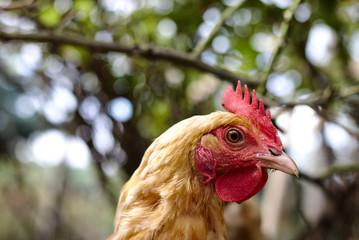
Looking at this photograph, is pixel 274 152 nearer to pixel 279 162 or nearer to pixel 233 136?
pixel 279 162

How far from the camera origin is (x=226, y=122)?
1.26 metres

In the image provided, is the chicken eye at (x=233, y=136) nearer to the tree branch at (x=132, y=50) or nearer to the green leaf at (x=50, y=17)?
the tree branch at (x=132, y=50)

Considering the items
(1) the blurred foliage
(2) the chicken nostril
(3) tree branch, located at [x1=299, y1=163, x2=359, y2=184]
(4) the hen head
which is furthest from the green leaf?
(3) tree branch, located at [x1=299, y1=163, x2=359, y2=184]

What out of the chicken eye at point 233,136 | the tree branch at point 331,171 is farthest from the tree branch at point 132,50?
the tree branch at point 331,171

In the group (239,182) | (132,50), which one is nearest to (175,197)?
(239,182)

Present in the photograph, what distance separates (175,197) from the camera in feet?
4.03

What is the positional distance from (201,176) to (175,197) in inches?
5.2

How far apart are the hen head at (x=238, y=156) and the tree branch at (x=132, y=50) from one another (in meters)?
0.61

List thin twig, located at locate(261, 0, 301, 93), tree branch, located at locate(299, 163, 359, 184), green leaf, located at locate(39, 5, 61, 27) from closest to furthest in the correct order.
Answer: thin twig, located at locate(261, 0, 301, 93) → tree branch, located at locate(299, 163, 359, 184) → green leaf, located at locate(39, 5, 61, 27)

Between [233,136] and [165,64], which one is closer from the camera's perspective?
[233,136]

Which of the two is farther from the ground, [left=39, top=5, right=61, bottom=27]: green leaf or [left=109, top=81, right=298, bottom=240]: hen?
[left=39, top=5, right=61, bottom=27]: green leaf

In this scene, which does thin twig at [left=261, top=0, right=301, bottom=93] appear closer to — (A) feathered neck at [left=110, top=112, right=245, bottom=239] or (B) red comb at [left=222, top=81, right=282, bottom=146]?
(B) red comb at [left=222, top=81, right=282, bottom=146]

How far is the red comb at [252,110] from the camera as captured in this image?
4.21 feet

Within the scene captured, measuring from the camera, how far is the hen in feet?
4.03
